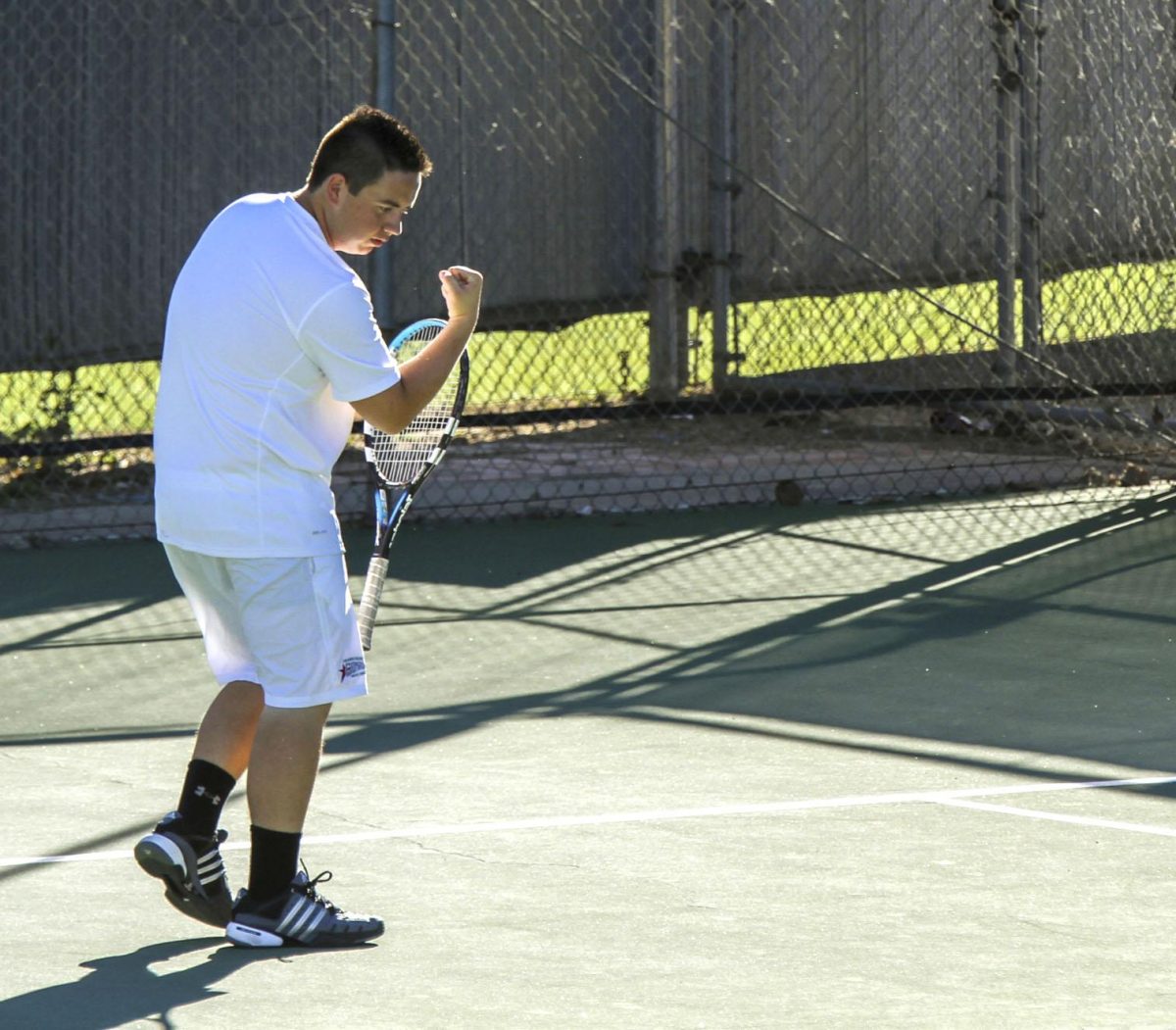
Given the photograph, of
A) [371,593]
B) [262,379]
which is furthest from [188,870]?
[262,379]

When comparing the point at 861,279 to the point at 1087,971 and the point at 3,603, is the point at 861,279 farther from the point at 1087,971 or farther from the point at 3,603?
the point at 1087,971

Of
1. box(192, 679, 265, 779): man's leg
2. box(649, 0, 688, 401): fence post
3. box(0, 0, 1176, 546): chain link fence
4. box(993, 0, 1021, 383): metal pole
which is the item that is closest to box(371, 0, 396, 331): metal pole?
box(0, 0, 1176, 546): chain link fence

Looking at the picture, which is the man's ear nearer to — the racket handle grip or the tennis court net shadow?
the racket handle grip

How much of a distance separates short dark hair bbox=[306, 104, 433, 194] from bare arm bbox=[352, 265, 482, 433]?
0.82 feet

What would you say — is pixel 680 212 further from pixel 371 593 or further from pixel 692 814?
pixel 371 593

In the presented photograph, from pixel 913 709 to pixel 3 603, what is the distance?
3878 millimetres

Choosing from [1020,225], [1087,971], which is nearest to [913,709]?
[1087,971]

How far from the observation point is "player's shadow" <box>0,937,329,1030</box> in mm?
4012

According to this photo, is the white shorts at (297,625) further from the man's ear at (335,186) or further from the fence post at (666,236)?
the fence post at (666,236)

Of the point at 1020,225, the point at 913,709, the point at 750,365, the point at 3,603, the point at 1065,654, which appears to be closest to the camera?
→ the point at 913,709

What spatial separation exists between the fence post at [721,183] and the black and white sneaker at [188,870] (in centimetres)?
767

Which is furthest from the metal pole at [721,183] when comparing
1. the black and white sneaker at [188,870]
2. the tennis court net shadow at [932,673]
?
the black and white sneaker at [188,870]

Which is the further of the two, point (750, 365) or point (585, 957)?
point (750, 365)

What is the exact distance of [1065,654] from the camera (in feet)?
24.7
